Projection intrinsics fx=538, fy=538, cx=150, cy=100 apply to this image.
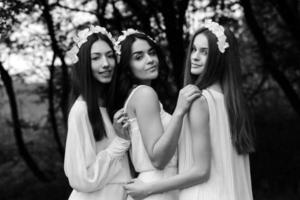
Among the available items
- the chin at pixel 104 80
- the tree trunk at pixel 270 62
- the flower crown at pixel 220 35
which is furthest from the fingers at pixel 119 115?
the tree trunk at pixel 270 62

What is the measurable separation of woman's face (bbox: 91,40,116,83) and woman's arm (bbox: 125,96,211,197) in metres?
0.83

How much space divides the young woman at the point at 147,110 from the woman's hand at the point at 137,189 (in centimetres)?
5

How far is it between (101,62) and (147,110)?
628 millimetres

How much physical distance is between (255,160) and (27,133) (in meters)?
10.5

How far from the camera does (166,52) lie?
12359mm

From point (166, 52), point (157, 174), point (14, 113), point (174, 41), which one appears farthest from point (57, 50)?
point (157, 174)

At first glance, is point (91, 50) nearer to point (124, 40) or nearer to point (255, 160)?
point (124, 40)

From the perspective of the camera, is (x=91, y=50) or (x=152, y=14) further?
(x=152, y=14)

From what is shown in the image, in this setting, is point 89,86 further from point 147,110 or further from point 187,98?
point 187,98

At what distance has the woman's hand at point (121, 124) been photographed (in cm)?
377

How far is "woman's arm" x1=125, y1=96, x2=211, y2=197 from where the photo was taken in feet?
11.1

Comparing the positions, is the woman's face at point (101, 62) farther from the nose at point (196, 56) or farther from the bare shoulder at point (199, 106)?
the bare shoulder at point (199, 106)

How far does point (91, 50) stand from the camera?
13.2 feet

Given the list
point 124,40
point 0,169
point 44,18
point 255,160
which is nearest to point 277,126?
point 255,160
